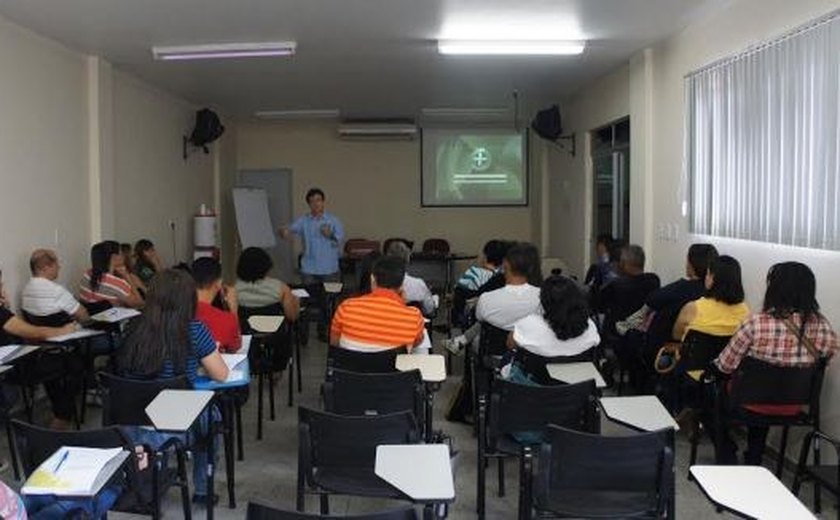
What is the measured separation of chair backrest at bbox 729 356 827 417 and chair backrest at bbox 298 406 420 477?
1.70 meters

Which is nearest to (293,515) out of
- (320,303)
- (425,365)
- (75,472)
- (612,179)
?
(75,472)

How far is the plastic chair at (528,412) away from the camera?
3119 millimetres

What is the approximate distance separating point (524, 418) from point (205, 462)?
148 centimetres

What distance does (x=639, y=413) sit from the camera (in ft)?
9.16

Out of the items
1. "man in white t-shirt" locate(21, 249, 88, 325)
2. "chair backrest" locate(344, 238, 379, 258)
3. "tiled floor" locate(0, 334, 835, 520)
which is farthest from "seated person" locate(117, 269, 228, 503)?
"chair backrest" locate(344, 238, 379, 258)

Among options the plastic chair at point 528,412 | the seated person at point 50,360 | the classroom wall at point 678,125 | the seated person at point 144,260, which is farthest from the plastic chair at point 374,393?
the seated person at point 144,260

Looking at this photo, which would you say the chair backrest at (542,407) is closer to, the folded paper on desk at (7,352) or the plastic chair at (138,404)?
the plastic chair at (138,404)

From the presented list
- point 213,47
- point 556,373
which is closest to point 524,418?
point 556,373

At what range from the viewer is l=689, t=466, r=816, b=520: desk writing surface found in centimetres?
186

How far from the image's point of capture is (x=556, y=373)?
3408 millimetres

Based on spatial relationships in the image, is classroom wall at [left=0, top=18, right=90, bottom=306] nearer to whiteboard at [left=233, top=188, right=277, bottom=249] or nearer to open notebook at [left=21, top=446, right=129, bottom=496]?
open notebook at [left=21, top=446, right=129, bottom=496]

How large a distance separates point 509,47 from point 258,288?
8.99 feet

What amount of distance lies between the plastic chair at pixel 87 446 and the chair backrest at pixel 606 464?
4.37 feet

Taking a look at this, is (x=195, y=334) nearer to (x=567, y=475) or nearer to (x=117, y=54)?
(x=567, y=475)
